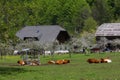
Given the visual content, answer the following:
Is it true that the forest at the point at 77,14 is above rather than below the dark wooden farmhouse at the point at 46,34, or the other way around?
above

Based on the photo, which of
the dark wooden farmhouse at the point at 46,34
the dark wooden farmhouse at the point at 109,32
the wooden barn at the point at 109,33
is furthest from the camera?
the dark wooden farmhouse at the point at 46,34

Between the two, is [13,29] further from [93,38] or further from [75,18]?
[75,18]

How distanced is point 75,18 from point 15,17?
421ft

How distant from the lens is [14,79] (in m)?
24.0

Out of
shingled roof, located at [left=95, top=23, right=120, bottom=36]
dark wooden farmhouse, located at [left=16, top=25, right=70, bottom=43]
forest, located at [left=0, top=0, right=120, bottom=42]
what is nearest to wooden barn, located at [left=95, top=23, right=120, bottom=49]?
shingled roof, located at [left=95, top=23, right=120, bottom=36]

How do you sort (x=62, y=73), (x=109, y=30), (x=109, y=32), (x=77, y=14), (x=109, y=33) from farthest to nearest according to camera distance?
(x=77, y=14), (x=109, y=30), (x=109, y=32), (x=109, y=33), (x=62, y=73)

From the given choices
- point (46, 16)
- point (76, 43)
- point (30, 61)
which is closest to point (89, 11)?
point (46, 16)

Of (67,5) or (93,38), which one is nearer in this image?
(93,38)

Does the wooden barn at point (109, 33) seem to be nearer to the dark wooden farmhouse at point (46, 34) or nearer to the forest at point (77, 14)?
the dark wooden farmhouse at point (46, 34)

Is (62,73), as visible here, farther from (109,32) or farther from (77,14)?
(77,14)

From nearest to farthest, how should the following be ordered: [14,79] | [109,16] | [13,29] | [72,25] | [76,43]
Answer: [14,79], [13,29], [76,43], [72,25], [109,16]

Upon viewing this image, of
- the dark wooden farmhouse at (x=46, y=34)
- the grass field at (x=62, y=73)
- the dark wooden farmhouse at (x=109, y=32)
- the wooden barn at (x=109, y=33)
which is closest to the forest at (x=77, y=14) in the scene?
the dark wooden farmhouse at (x=109, y=32)

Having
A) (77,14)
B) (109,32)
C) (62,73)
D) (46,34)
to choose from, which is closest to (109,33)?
(109,32)

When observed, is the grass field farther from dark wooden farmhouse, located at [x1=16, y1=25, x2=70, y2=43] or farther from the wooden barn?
dark wooden farmhouse, located at [x1=16, y1=25, x2=70, y2=43]
